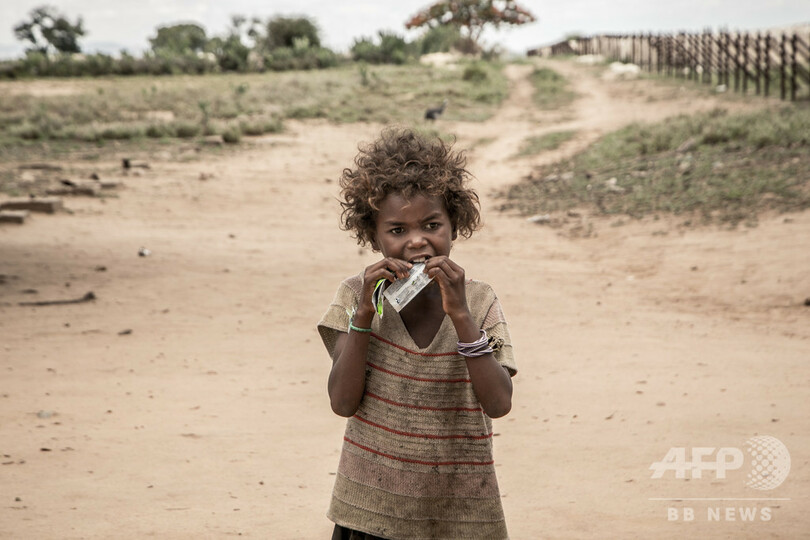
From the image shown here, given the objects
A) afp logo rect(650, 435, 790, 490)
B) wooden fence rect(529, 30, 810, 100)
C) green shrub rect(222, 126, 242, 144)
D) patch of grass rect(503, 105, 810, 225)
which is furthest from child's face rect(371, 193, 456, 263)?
wooden fence rect(529, 30, 810, 100)

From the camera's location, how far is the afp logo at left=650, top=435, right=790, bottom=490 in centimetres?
355

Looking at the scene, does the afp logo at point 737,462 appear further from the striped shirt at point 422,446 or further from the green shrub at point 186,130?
the green shrub at point 186,130

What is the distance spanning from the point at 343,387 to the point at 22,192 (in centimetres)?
1178

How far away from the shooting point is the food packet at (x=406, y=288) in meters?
1.69

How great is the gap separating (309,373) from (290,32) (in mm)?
39338

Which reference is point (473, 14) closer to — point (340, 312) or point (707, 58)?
point (707, 58)

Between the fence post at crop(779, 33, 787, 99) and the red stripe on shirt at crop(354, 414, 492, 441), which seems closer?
the red stripe on shirt at crop(354, 414, 492, 441)

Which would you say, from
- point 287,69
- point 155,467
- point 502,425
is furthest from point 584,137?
point 287,69

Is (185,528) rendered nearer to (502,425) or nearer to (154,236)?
(502,425)

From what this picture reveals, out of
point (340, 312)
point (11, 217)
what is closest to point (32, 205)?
point (11, 217)

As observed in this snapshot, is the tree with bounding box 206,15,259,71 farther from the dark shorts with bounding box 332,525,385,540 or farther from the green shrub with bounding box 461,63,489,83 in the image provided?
the dark shorts with bounding box 332,525,385,540

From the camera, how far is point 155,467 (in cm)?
372

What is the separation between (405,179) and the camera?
186 centimetres

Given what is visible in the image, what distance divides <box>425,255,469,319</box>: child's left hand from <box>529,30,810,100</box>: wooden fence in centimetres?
1706
